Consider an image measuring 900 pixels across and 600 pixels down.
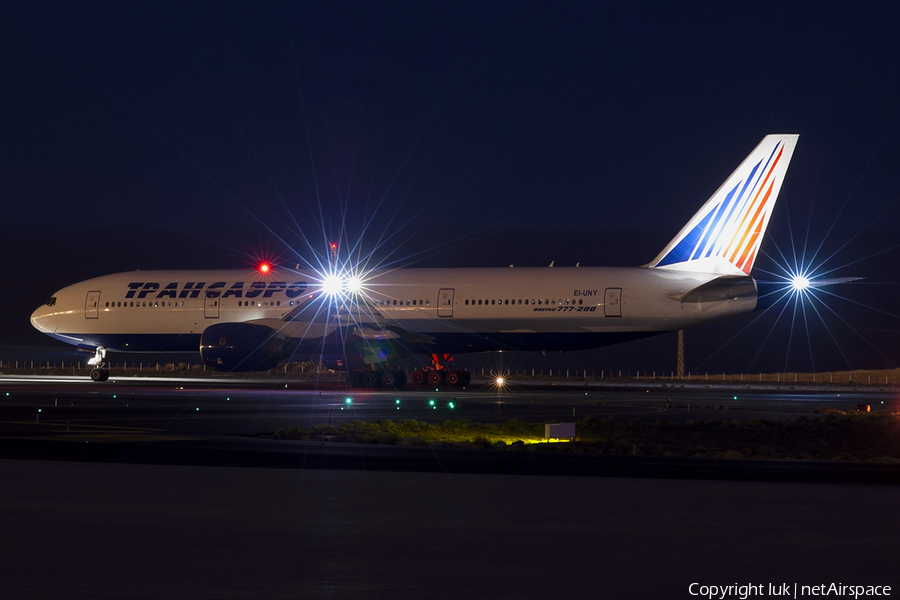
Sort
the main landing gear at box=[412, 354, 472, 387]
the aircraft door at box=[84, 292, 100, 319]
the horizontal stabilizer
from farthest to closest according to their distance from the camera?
the aircraft door at box=[84, 292, 100, 319]
the main landing gear at box=[412, 354, 472, 387]
the horizontal stabilizer

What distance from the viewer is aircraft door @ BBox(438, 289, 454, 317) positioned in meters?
41.7

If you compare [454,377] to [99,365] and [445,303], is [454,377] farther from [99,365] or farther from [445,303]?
[99,365]

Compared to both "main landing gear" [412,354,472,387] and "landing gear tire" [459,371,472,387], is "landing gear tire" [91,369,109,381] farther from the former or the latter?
"landing gear tire" [459,371,472,387]

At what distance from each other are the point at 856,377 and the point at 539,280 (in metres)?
36.6

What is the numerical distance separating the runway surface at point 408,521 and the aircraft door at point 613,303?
917 inches

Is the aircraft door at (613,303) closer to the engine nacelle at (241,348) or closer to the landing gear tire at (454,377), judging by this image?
the landing gear tire at (454,377)

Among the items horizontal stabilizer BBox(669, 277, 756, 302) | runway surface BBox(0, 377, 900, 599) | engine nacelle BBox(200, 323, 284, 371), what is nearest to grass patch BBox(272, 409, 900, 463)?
runway surface BBox(0, 377, 900, 599)

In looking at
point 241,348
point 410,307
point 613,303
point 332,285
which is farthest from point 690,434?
point 332,285

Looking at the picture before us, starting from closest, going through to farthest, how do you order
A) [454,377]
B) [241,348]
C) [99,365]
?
[241,348] < [454,377] < [99,365]

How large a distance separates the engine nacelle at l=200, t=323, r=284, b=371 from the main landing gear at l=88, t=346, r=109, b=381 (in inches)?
335

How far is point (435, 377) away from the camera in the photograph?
42312 mm

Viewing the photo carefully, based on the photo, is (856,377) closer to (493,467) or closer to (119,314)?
(119,314)

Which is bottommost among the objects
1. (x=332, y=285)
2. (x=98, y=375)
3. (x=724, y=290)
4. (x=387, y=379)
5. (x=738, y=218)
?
(x=387, y=379)

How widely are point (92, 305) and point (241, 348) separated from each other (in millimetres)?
10700
